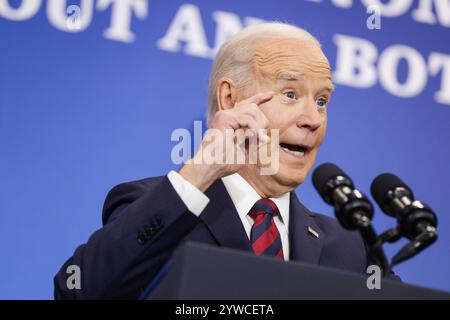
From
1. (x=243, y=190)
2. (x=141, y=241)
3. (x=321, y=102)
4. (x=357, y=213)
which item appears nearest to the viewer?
(x=357, y=213)

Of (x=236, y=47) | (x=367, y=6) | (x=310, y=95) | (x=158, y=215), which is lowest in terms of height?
(x=158, y=215)

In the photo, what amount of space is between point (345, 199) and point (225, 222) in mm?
507

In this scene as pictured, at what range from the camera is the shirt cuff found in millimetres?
1519

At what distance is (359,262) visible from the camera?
6.44 ft

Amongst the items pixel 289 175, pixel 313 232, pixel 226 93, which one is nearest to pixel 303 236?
pixel 313 232

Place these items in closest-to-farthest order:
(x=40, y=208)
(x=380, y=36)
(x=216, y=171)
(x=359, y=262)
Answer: (x=216, y=171) → (x=359, y=262) → (x=40, y=208) → (x=380, y=36)

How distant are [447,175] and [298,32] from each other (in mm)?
818

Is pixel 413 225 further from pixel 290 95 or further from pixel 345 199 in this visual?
pixel 290 95

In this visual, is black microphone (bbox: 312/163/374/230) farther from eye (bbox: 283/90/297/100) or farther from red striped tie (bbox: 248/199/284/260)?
eye (bbox: 283/90/297/100)

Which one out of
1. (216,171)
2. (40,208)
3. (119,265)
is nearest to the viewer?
(119,265)

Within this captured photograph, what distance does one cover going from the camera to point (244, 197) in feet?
6.27

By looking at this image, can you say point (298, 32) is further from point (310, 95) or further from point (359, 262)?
point (359, 262)

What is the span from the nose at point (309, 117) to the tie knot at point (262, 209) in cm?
20
